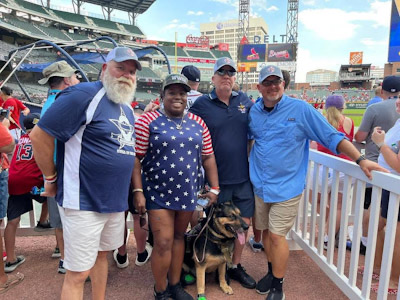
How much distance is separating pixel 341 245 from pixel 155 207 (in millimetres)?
1723

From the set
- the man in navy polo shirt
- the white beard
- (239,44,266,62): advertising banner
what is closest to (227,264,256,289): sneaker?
the man in navy polo shirt

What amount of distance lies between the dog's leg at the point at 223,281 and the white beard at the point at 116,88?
6.18 ft

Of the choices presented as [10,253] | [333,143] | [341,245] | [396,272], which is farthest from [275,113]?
[10,253]

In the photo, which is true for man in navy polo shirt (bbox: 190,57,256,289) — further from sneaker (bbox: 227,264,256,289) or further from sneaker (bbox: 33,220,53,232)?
sneaker (bbox: 33,220,53,232)

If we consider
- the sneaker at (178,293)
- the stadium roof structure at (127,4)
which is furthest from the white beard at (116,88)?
the stadium roof structure at (127,4)

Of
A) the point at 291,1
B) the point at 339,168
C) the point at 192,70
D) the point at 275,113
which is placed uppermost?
the point at 291,1

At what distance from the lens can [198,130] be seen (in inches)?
101

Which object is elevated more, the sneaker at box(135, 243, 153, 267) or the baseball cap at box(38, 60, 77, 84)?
the baseball cap at box(38, 60, 77, 84)

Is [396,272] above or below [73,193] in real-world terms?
below

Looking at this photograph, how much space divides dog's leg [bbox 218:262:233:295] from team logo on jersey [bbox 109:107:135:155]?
154 cm

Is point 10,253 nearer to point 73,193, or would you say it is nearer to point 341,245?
point 73,193

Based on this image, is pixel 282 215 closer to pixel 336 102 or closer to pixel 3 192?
pixel 336 102

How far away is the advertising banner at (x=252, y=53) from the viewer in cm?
4403

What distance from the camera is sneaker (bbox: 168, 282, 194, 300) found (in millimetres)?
2708
